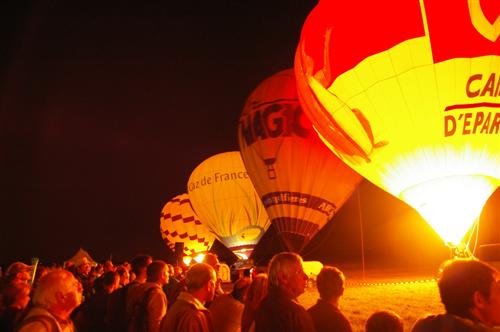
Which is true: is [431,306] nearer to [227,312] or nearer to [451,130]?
[451,130]

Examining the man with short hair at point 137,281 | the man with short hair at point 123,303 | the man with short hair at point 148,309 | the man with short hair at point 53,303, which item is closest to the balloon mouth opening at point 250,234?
the man with short hair at point 137,281

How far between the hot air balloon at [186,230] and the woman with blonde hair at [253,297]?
17226 mm

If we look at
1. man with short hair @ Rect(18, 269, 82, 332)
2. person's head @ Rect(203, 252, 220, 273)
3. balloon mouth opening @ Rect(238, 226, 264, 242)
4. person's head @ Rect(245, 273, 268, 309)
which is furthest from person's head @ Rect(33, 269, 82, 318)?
balloon mouth opening @ Rect(238, 226, 264, 242)

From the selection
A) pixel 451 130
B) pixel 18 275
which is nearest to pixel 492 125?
pixel 451 130

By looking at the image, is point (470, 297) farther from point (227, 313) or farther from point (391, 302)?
point (391, 302)

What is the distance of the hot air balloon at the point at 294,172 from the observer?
9.31 meters

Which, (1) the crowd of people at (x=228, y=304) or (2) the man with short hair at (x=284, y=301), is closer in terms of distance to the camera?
(1) the crowd of people at (x=228, y=304)

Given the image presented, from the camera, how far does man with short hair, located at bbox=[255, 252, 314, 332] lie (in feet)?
6.87

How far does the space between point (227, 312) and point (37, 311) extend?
1.07 metres

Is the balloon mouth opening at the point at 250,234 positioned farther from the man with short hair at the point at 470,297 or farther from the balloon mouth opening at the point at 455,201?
the man with short hair at the point at 470,297

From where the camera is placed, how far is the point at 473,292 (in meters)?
1.49

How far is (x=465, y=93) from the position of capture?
5844 mm

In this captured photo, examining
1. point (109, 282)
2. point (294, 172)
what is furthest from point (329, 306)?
point (294, 172)

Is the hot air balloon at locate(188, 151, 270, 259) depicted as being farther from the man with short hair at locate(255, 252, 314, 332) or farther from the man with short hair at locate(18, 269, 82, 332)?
the man with short hair at locate(18, 269, 82, 332)
